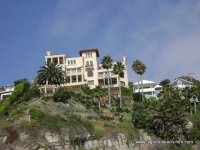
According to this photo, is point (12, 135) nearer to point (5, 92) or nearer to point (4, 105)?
point (4, 105)

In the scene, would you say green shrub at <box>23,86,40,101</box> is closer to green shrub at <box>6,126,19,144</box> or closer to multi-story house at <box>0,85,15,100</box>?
green shrub at <box>6,126,19,144</box>

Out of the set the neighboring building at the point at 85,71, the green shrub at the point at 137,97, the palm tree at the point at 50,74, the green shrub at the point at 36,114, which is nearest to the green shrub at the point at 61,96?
the palm tree at the point at 50,74

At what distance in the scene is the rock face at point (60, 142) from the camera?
78.9 m

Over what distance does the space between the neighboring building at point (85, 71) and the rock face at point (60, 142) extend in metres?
42.0

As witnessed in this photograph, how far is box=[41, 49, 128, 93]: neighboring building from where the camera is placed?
130 metres

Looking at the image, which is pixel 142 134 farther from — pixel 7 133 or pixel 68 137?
pixel 7 133

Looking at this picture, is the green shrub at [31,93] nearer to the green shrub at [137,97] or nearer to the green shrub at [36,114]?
the green shrub at [36,114]

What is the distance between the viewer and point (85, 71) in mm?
130625

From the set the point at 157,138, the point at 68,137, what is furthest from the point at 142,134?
the point at 68,137

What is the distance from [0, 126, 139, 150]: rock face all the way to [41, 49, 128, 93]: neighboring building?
4195 cm

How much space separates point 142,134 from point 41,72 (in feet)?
103

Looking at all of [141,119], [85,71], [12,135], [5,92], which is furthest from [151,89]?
[12,135]

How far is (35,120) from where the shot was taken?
3398 inches

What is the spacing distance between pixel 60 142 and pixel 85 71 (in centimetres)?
5000
